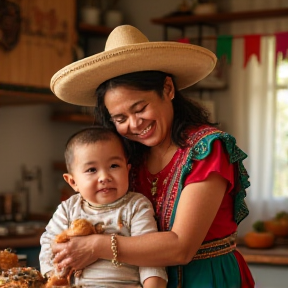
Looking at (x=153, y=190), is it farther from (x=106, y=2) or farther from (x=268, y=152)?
(x=106, y=2)

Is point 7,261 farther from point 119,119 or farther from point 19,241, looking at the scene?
point 19,241

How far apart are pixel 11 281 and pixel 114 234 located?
27 centimetres

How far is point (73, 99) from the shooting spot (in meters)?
2.04

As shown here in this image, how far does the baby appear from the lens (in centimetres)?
173

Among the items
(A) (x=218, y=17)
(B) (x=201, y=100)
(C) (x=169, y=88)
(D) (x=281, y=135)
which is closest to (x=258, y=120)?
(D) (x=281, y=135)

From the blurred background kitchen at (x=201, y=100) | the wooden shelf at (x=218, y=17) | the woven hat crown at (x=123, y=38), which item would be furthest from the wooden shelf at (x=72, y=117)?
the woven hat crown at (x=123, y=38)

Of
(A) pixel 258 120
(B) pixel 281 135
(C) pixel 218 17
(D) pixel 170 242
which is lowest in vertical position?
(D) pixel 170 242

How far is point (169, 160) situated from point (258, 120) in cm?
355

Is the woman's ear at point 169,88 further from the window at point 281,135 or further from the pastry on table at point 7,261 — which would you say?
the window at point 281,135

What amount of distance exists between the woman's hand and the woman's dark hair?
359 mm

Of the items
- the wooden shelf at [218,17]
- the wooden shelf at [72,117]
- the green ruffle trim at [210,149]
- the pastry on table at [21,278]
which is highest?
the wooden shelf at [218,17]

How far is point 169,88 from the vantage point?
1.91 metres

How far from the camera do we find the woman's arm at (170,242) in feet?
5.48

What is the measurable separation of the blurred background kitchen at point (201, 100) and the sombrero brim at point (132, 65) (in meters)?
2.58
